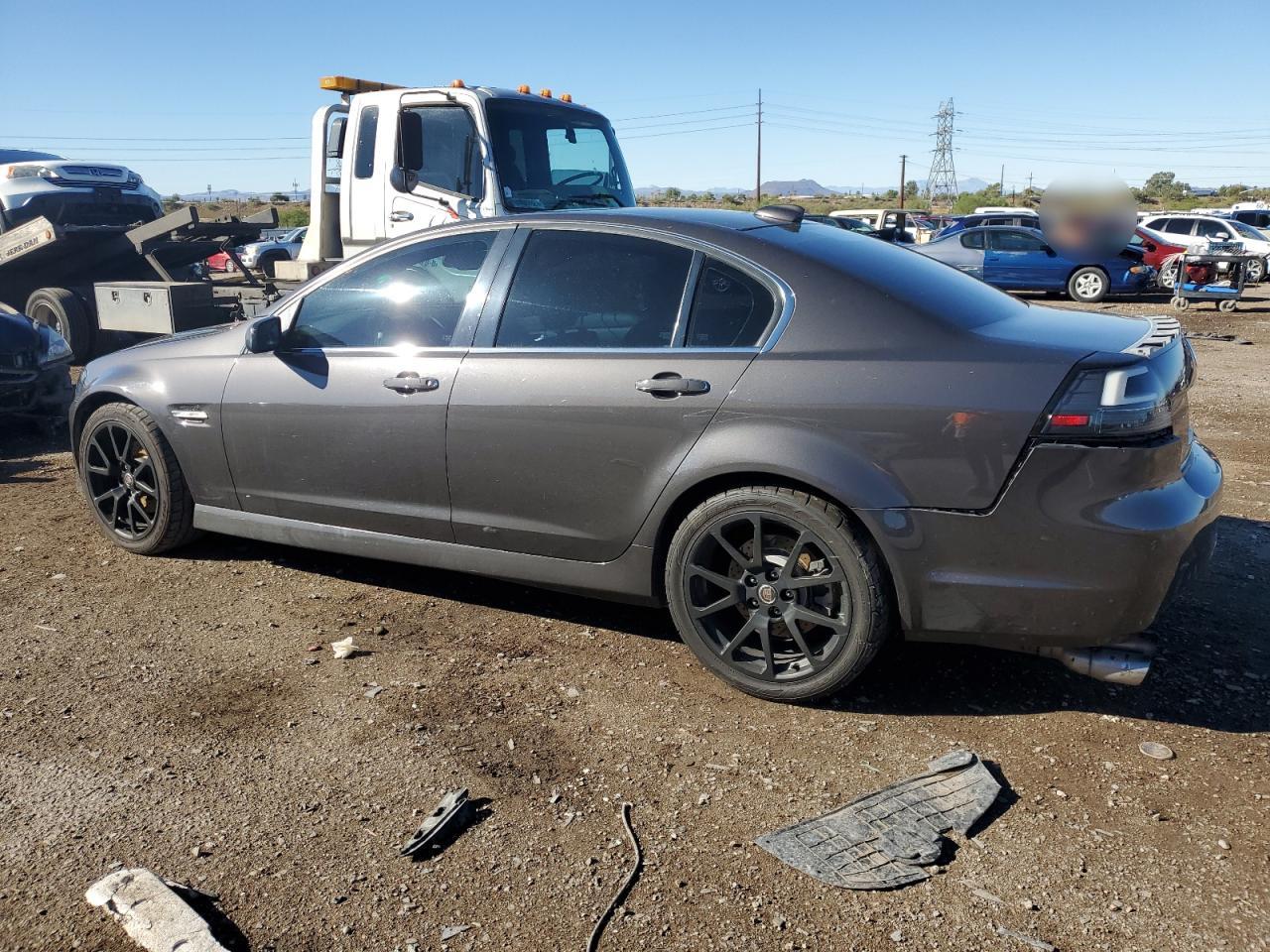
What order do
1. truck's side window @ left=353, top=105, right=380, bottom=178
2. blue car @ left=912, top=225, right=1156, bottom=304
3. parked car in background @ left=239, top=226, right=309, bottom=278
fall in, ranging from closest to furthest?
1. truck's side window @ left=353, top=105, right=380, bottom=178
2. blue car @ left=912, top=225, right=1156, bottom=304
3. parked car in background @ left=239, top=226, right=309, bottom=278

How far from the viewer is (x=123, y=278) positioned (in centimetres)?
1223

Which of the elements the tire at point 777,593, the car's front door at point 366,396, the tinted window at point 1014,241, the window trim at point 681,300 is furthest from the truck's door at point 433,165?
the tinted window at point 1014,241

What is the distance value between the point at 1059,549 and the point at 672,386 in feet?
4.38

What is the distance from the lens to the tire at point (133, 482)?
4.80 metres

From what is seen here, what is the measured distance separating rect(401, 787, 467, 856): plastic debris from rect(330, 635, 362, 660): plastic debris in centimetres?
114

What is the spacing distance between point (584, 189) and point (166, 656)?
518cm

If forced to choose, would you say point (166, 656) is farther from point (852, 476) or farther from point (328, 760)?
point (852, 476)

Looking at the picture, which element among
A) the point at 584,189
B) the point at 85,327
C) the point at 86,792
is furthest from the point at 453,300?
the point at 85,327

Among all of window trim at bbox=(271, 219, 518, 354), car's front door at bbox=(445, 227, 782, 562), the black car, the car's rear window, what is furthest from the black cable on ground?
the black car

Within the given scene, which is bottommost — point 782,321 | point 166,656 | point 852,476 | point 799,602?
point 166,656

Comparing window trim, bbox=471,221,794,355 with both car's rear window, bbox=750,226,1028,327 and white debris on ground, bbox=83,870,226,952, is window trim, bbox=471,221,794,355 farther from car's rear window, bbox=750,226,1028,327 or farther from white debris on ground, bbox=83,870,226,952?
white debris on ground, bbox=83,870,226,952

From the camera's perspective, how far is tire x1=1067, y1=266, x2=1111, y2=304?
1898cm

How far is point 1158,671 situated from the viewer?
3725 mm

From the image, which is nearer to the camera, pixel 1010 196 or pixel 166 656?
pixel 166 656
